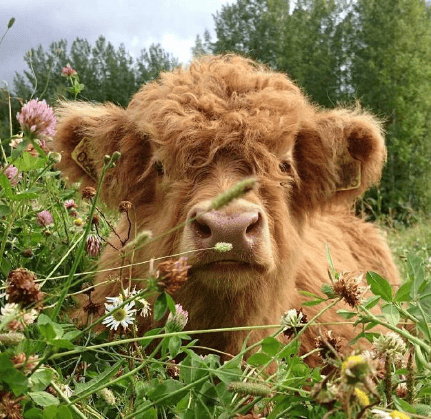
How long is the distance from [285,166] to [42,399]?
2.25 metres

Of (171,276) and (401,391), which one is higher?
(171,276)

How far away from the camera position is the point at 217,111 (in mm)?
3010

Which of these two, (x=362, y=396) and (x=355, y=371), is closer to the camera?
(x=355, y=371)

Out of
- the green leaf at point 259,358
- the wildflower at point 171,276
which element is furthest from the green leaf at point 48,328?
the green leaf at point 259,358

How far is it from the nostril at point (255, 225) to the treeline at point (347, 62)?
72.8ft

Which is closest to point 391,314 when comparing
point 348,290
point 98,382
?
point 348,290

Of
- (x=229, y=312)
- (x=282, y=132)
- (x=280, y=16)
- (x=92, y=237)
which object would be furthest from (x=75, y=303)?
(x=280, y=16)

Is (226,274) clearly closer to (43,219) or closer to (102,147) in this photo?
(43,219)

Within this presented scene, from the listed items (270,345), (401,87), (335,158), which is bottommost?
(270,345)

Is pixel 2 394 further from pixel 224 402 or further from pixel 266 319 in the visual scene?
pixel 266 319

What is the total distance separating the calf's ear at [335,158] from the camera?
356 cm

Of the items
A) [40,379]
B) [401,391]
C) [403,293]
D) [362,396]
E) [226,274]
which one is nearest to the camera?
[362,396]

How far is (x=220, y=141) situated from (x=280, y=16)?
140 feet

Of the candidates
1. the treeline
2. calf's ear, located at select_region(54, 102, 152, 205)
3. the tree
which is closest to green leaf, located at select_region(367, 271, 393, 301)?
calf's ear, located at select_region(54, 102, 152, 205)
